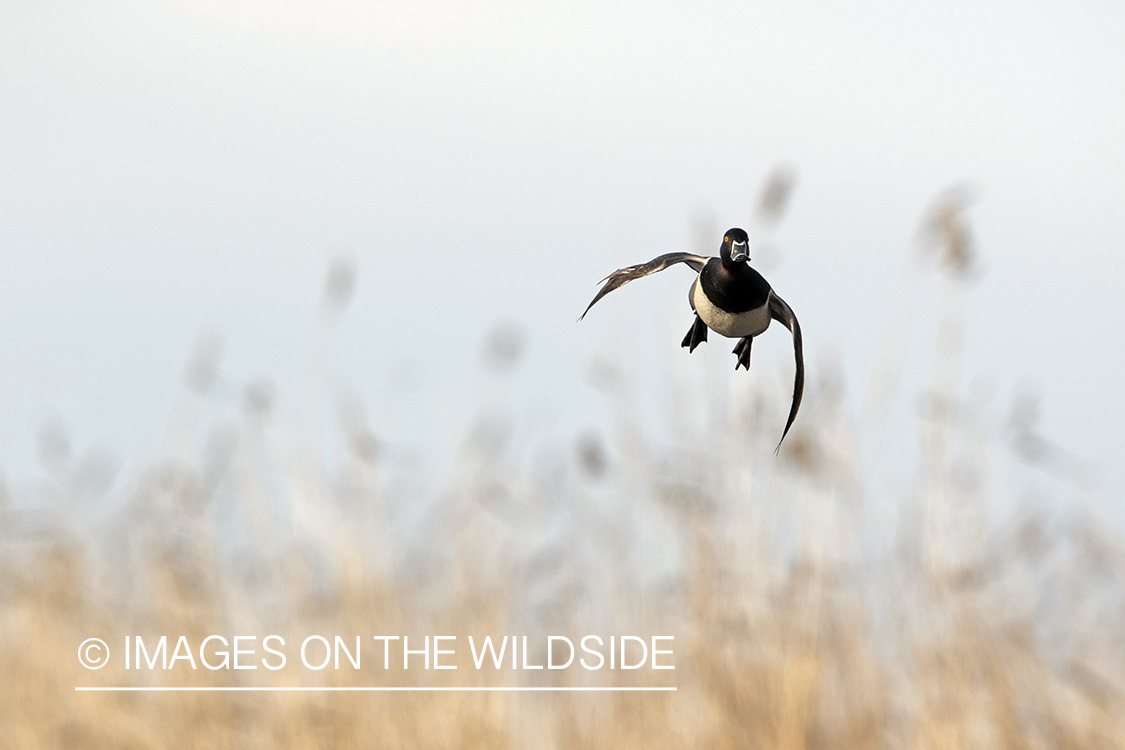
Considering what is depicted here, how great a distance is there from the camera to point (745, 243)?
33cm

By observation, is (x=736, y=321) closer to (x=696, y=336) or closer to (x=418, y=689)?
(x=696, y=336)

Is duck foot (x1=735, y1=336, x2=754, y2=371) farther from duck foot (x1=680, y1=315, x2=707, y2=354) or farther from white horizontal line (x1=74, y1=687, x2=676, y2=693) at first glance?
white horizontal line (x1=74, y1=687, x2=676, y2=693)

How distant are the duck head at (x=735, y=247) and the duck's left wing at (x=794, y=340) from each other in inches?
0.6

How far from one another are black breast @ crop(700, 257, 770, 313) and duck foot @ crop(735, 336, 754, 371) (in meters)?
0.01

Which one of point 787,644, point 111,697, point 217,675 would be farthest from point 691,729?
point 111,697

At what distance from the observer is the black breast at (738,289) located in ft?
1.04

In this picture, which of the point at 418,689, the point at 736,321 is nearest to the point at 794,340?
the point at 736,321

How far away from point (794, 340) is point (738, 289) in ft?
0.11

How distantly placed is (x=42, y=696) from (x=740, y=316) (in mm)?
4058

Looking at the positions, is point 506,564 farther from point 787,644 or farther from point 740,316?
point 740,316

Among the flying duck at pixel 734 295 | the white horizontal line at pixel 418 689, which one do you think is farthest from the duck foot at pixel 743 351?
the white horizontal line at pixel 418 689

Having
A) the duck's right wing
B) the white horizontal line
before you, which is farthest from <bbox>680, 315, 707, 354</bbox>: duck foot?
the white horizontal line

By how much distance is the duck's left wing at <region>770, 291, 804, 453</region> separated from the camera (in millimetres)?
270

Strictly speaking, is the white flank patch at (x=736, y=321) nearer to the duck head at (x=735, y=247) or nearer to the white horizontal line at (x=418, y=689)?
the duck head at (x=735, y=247)
